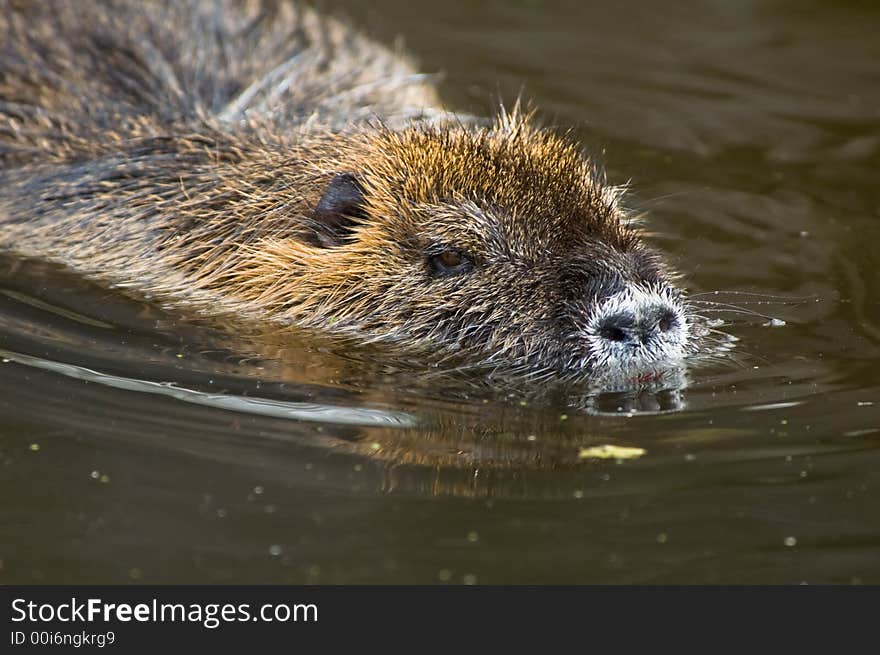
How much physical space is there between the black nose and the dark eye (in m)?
0.54

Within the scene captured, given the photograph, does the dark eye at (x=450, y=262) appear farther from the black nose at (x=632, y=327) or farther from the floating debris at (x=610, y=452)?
the floating debris at (x=610, y=452)

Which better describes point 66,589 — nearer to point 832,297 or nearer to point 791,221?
point 832,297

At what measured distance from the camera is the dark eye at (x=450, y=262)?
15.4 feet

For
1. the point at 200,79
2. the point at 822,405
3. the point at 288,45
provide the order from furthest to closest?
the point at 288,45 → the point at 200,79 → the point at 822,405

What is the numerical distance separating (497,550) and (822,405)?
1.37 metres

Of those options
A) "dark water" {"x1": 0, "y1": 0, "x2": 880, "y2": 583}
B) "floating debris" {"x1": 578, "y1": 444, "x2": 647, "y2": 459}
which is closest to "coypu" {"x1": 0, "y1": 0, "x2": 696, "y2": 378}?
"dark water" {"x1": 0, "y1": 0, "x2": 880, "y2": 583}

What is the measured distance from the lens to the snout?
4.38m

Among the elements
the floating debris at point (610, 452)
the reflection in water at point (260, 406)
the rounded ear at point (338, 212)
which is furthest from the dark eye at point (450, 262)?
the floating debris at point (610, 452)

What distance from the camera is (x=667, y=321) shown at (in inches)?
176

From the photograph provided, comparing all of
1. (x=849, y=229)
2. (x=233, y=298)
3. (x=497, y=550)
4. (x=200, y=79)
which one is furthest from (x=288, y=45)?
(x=497, y=550)

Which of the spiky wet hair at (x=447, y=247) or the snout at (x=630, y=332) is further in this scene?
the spiky wet hair at (x=447, y=247)

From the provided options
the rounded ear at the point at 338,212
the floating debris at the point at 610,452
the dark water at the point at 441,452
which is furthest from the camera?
the rounded ear at the point at 338,212

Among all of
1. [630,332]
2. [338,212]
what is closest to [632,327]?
[630,332]

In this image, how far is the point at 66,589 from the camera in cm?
339
